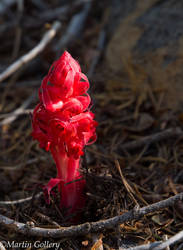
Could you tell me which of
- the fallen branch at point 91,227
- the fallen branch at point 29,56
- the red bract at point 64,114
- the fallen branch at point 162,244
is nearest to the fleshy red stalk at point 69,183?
the red bract at point 64,114

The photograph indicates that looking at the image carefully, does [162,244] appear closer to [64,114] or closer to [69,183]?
[69,183]

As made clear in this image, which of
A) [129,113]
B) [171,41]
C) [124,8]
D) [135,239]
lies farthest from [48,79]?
[124,8]

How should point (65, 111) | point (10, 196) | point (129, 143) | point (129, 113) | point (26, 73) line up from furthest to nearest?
point (26, 73), point (129, 113), point (129, 143), point (10, 196), point (65, 111)

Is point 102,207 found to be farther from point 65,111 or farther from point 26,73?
point 26,73

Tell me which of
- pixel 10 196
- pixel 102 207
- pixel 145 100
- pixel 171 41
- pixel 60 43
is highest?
pixel 60 43

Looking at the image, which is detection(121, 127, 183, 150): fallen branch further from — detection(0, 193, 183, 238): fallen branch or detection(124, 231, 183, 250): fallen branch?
detection(124, 231, 183, 250): fallen branch

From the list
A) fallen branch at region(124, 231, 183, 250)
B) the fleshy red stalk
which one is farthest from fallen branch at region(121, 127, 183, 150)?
fallen branch at region(124, 231, 183, 250)
